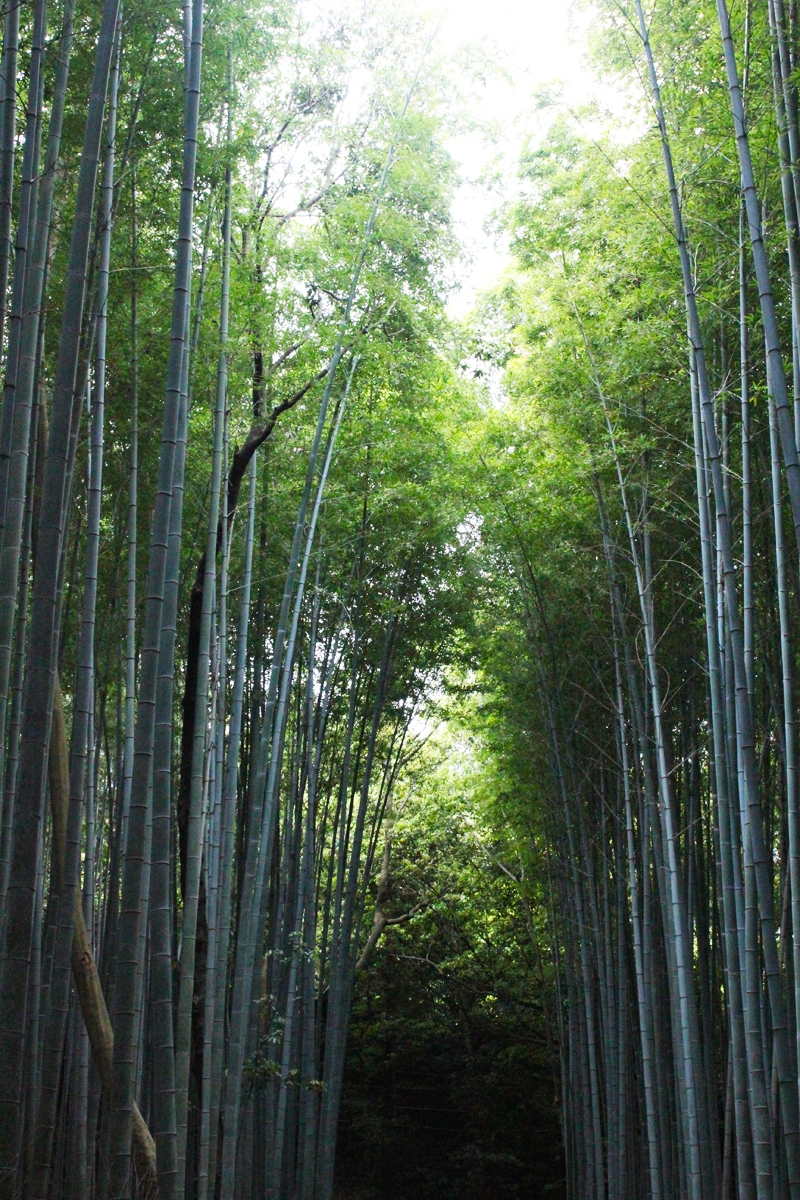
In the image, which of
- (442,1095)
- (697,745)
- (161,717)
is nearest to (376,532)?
(697,745)

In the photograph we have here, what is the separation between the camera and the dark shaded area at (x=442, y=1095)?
10.3 meters

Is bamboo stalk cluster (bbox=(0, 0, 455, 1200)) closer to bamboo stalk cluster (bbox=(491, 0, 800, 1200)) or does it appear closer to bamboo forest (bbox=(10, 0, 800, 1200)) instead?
bamboo forest (bbox=(10, 0, 800, 1200))

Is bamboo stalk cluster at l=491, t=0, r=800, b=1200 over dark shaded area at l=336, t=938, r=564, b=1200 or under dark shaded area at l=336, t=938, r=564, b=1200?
over

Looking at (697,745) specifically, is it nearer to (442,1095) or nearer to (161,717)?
(161,717)

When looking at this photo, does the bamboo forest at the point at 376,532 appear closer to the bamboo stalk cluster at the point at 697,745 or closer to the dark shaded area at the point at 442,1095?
the bamboo stalk cluster at the point at 697,745

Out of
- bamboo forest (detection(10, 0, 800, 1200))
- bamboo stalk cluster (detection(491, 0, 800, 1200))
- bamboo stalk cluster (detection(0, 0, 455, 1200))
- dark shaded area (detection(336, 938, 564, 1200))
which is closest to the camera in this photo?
bamboo stalk cluster (detection(0, 0, 455, 1200))

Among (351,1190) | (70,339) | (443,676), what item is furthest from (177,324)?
(351,1190)

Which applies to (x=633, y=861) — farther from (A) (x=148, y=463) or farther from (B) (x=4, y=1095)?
(B) (x=4, y=1095)

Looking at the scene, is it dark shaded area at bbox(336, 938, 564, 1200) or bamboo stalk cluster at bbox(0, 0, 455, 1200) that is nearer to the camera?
bamboo stalk cluster at bbox(0, 0, 455, 1200)

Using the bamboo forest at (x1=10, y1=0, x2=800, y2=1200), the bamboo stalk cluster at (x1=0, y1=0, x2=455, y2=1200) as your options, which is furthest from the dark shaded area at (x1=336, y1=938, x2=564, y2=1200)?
the bamboo stalk cluster at (x1=0, y1=0, x2=455, y2=1200)

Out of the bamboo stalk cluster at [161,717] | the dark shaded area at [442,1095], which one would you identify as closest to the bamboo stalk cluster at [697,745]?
the bamboo stalk cluster at [161,717]

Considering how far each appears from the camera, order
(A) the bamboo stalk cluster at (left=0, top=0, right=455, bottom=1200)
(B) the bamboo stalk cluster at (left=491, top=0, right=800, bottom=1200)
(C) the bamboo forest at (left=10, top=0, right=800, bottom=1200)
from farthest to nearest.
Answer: (B) the bamboo stalk cluster at (left=491, top=0, right=800, bottom=1200) < (C) the bamboo forest at (left=10, top=0, right=800, bottom=1200) < (A) the bamboo stalk cluster at (left=0, top=0, right=455, bottom=1200)

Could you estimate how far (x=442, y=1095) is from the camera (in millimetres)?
11219

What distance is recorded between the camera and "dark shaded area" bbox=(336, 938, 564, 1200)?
10.3m
